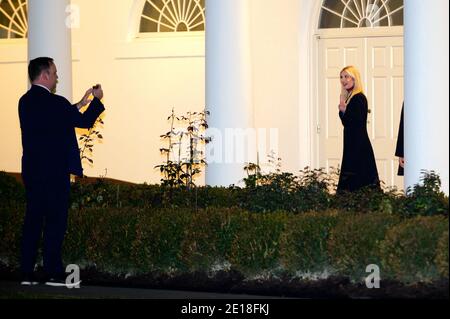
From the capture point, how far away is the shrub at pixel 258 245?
9281 mm

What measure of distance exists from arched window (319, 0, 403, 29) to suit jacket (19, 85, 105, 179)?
617 centimetres

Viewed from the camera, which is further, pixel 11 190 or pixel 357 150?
pixel 11 190

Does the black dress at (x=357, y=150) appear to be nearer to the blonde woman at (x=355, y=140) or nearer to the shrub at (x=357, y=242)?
the blonde woman at (x=355, y=140)

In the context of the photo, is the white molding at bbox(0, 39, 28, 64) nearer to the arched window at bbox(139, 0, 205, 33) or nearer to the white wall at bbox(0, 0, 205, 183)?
the white wall at bbox(0, 0, 205, 183)

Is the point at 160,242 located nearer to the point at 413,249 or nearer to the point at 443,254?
the point at 413,249

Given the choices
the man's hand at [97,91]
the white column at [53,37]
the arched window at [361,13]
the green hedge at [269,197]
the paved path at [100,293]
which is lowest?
the paved path at [100,293]

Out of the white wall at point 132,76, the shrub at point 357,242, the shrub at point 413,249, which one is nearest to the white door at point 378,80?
the white wall at point 132,76

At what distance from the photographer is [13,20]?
17.2 meters

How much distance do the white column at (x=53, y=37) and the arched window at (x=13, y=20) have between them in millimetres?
3597

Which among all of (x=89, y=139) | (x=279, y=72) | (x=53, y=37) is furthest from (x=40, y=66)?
(x=279, y=72)

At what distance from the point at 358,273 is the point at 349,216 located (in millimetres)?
533

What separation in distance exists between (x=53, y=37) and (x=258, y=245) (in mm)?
5222
